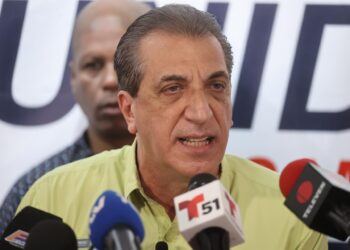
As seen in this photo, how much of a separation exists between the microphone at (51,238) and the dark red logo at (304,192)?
0.41m

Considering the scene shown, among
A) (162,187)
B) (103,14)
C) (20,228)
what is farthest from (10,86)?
(20,228)

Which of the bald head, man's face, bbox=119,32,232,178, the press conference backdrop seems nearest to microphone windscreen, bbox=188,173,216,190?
man's face, bbox=119,32,232,178

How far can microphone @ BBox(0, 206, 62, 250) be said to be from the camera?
1518 mm

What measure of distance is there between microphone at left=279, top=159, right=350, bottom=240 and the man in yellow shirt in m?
0.54

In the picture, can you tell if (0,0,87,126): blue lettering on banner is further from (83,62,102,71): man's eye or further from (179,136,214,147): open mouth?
(179,136,214,147): open mouth

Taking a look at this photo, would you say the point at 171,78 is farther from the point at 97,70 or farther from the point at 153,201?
the point at 97,70

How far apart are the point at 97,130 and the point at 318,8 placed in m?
0.88

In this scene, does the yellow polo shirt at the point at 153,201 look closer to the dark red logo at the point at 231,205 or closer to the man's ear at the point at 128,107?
the man's ear at the point at 128,107

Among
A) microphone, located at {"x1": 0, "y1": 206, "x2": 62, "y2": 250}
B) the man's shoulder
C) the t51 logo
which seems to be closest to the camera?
the t51 logo

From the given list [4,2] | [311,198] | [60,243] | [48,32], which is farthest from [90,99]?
[311,198]

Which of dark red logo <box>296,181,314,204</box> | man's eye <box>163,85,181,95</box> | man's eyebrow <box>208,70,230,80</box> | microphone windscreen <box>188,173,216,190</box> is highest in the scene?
man's eyebrow <box>208,70,230,80</box>

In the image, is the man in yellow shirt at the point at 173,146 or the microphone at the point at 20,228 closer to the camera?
the microphone at the point at 20,228

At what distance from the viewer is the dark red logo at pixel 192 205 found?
4.08 ft

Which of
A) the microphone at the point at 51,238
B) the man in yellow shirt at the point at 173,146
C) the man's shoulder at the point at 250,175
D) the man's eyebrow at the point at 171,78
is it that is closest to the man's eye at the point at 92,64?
the man in yellow shirt at the point at 173,146
